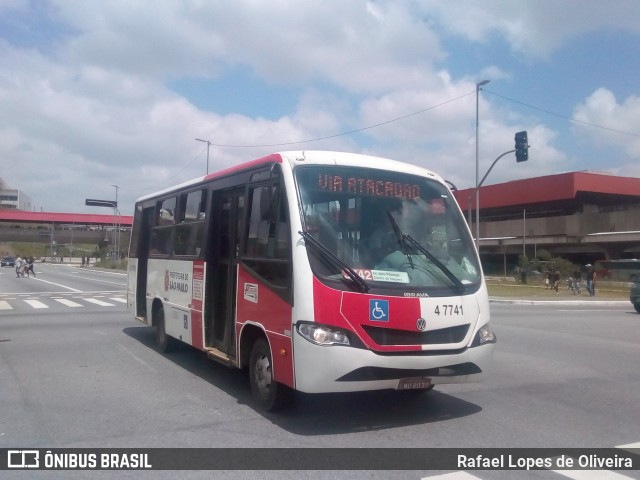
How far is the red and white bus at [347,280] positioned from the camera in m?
6.50

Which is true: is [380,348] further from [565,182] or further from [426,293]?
[565,182]

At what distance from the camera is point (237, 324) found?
322 inches

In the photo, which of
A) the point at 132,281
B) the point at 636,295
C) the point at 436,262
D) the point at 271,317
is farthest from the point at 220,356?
the point at 636,295

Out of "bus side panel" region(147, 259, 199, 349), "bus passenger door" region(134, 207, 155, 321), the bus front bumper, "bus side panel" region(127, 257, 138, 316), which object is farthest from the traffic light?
the bus front bumper

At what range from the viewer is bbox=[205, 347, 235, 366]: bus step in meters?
8.38

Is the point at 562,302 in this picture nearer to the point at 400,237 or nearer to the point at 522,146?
the point at 522,146

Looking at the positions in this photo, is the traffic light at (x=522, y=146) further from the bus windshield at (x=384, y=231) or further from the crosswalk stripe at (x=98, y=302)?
the bus windshield at (x=384, y=231)

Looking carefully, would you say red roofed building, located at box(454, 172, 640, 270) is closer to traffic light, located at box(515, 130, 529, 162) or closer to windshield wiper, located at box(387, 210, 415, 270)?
traffic light, located at box(515, 130, 529, 162)

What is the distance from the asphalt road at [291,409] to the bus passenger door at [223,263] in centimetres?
76

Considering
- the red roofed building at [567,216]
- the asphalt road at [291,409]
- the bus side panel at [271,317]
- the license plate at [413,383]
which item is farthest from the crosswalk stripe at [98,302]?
the red roofed building at [567,216]

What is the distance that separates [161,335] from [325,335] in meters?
6.22

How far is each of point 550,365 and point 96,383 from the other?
7.34 m

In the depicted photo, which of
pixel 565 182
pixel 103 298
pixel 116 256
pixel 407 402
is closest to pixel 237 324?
pixel 407 402

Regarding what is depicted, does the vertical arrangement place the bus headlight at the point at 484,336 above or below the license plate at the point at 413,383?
above
